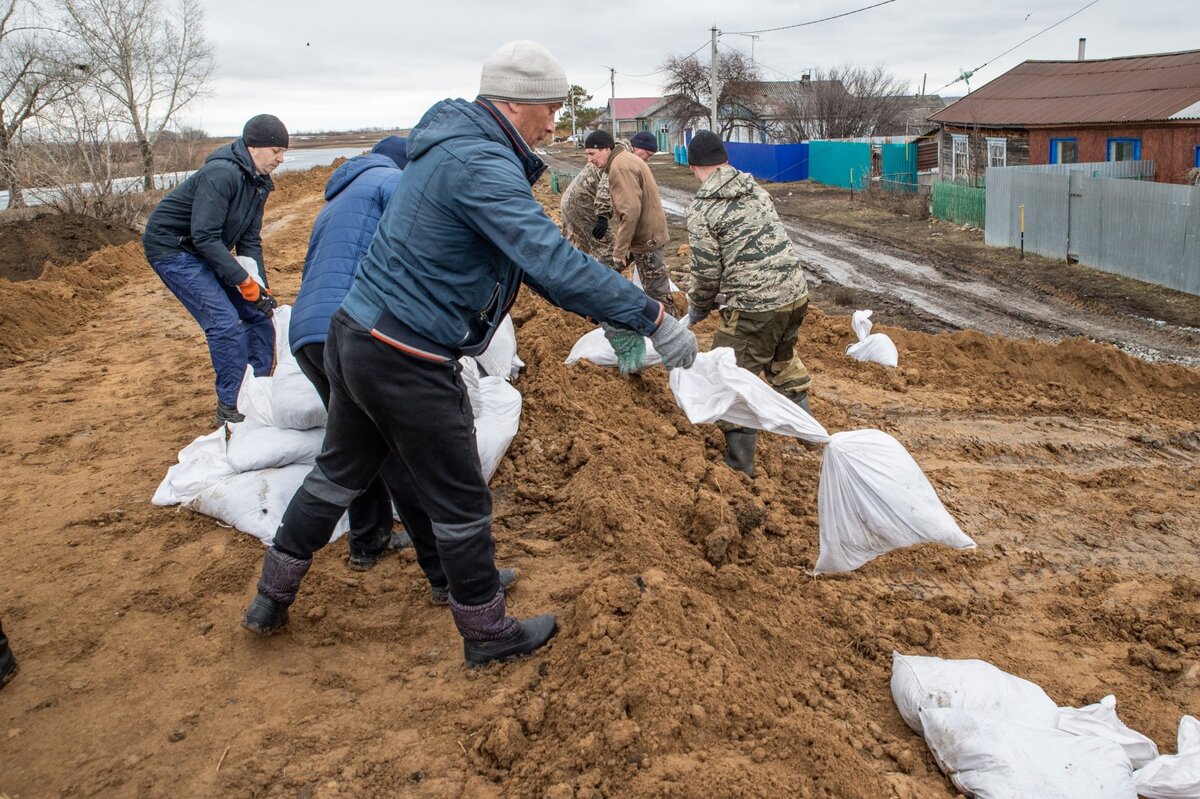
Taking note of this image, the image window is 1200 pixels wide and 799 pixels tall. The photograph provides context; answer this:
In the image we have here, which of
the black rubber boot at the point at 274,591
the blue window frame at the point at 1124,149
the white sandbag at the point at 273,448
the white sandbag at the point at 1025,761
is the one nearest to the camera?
the white sandbag at the point at 1025,761

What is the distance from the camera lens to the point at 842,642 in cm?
297

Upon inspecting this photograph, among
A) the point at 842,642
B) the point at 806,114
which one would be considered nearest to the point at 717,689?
the point at 842,642

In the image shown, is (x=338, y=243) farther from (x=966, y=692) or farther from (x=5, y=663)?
(x=966, y=692)

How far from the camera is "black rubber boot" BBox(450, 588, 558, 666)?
8.75 ft

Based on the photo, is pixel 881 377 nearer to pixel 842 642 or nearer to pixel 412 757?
pixel 842 642

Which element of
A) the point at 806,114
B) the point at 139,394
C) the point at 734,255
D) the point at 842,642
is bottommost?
the point at 842,642

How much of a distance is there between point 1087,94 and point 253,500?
22818 millimetres

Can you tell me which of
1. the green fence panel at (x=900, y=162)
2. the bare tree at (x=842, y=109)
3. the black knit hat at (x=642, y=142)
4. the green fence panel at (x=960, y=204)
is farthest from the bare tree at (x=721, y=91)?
the black knit hat at (x=642, y=142)

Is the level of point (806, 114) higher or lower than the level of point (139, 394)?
higher

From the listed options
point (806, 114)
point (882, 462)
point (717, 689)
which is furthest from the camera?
point (806, 114)

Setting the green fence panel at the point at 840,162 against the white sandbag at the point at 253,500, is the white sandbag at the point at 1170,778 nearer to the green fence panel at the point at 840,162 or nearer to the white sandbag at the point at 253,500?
the white sandbag at the point at 253,500

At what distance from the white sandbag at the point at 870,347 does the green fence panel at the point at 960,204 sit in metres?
10.8

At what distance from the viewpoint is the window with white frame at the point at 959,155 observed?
23.9 meters

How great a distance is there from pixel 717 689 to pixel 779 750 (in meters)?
0.25
